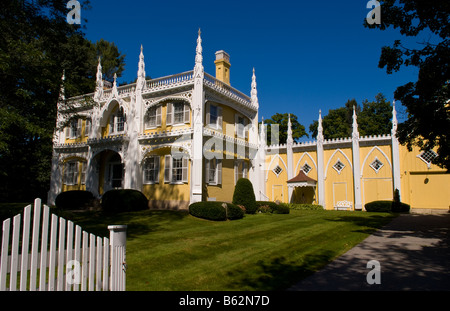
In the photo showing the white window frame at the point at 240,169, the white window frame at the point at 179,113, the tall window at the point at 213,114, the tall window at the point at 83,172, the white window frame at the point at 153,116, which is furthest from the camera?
the tall window at the point at 83,172

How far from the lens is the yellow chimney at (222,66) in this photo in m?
26.4

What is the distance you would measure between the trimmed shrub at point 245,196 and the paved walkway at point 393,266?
9.53 metres

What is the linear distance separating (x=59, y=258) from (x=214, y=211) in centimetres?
1274

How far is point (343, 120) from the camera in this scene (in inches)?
1933

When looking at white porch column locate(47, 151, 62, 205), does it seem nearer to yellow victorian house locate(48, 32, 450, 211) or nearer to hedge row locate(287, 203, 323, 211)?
yellow victorian house locate(48, 32, 450, 211)

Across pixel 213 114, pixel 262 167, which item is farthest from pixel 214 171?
pixel 262 167

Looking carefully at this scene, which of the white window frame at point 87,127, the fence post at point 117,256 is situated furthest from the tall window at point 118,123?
the fence post at point 117,256

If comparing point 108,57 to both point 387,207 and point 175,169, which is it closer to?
point 175,169

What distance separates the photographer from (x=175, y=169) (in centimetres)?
2220

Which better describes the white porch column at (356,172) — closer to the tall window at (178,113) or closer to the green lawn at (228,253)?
the green lawn at (228,253)

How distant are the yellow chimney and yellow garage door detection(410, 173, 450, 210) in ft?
51.4

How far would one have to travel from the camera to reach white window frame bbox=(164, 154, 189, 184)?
21.8 meters

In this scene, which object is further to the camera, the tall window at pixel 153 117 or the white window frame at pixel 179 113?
the tall window at pixel 153 117
